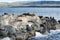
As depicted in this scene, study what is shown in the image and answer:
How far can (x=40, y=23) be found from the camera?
3.27 m

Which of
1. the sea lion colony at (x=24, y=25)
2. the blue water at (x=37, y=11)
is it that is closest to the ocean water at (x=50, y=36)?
the sea lion colony at (x=24, y=25)

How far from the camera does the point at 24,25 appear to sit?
322 cm

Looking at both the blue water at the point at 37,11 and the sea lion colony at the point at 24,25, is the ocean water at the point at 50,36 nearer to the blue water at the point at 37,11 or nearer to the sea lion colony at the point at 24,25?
the sea lion colony at the point at 24,25

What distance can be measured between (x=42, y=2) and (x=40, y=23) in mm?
522

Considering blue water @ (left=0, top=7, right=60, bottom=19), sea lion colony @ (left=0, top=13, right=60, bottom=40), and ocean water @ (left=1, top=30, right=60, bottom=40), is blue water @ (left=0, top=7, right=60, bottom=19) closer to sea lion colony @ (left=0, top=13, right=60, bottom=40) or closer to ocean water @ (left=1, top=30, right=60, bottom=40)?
sea lion colony @ (left=0, top=13, right=60, bottom=40)

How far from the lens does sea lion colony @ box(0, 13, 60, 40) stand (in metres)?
3.16

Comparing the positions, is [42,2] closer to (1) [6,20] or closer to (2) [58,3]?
(2) [58,3]

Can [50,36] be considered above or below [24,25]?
below

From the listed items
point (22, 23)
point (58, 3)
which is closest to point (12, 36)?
point (22, 23)

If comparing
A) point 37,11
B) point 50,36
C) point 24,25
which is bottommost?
point 50,36

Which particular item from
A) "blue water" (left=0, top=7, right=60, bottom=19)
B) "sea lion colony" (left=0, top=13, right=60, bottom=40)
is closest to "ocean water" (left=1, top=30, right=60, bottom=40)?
"sea lion colony" (left=0, top=13, right=60, bottom=40)

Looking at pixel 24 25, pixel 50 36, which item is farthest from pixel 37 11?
pixel 50 36

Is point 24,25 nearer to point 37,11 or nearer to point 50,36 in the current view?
point 37,11

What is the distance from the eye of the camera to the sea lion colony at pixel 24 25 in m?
3.16
